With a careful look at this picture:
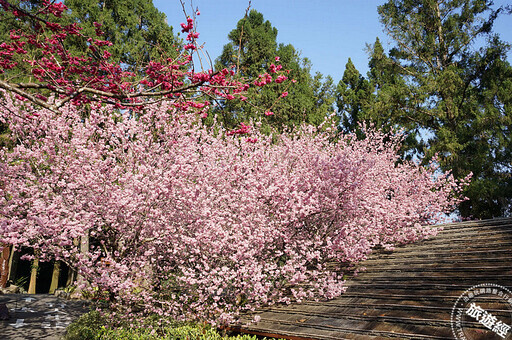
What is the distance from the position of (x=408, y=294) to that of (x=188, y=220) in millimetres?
4362

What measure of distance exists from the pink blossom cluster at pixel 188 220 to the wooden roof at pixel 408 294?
56cm

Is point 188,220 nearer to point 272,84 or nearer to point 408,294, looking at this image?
point 408,294

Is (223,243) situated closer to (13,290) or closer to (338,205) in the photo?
(338,205)

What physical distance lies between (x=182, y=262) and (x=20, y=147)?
448cm

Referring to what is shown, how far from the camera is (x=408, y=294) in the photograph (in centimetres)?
535

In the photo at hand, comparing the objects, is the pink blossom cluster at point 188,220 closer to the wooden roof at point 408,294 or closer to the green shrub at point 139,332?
the green shrub at point 139,332

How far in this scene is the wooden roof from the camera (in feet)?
14.9

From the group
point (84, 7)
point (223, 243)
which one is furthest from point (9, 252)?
point (223, 243)

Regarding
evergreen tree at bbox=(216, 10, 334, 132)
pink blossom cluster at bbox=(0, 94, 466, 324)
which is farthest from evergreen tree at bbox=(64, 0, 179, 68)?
pink blossom cluster at bbox=(0, 94, 466, 324)

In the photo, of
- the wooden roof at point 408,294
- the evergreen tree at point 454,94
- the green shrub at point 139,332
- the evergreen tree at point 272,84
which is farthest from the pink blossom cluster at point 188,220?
the evergreen tree at point 272,84

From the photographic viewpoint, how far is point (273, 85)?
75.0ft

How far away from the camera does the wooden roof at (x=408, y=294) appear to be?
454 cm

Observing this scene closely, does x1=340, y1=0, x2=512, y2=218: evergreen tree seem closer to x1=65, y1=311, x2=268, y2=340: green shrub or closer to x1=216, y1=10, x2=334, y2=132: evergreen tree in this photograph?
x1=216, y1=10, x2=334, y2=132: evergreen tree

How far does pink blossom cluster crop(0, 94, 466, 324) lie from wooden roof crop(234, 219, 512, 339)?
56 cm
